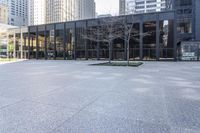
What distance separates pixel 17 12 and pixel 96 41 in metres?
136

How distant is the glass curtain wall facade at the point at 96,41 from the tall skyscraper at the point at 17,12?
98219 mm

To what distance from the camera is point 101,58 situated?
4781 cm

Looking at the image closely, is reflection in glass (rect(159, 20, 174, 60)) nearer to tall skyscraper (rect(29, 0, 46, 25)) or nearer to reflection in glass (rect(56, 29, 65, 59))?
reflection in glass (rect(56, 29, 65, 59))

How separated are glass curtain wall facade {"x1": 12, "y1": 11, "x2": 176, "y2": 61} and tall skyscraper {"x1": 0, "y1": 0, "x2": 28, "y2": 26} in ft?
322

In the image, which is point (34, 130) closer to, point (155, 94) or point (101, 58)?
point (155, 94)

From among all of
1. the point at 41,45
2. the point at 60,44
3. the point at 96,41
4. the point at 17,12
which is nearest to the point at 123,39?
the point at 96,41

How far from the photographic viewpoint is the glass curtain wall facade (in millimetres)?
42250

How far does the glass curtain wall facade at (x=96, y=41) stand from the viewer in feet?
139

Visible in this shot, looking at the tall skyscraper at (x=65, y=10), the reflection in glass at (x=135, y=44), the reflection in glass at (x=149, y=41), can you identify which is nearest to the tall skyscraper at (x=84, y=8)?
the tall skyscraper at (x=65, y=10)

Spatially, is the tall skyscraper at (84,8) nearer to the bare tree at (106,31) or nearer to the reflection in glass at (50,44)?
the reflection in glass at (50,44)

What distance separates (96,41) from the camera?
4831 cm

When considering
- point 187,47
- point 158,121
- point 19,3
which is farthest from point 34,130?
point 19,3

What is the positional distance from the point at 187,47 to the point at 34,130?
4401 cm

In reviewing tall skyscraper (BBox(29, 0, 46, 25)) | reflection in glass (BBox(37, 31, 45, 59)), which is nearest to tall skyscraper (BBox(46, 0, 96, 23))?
tall skyscraper (BBox(29, 0, 46, 25))
